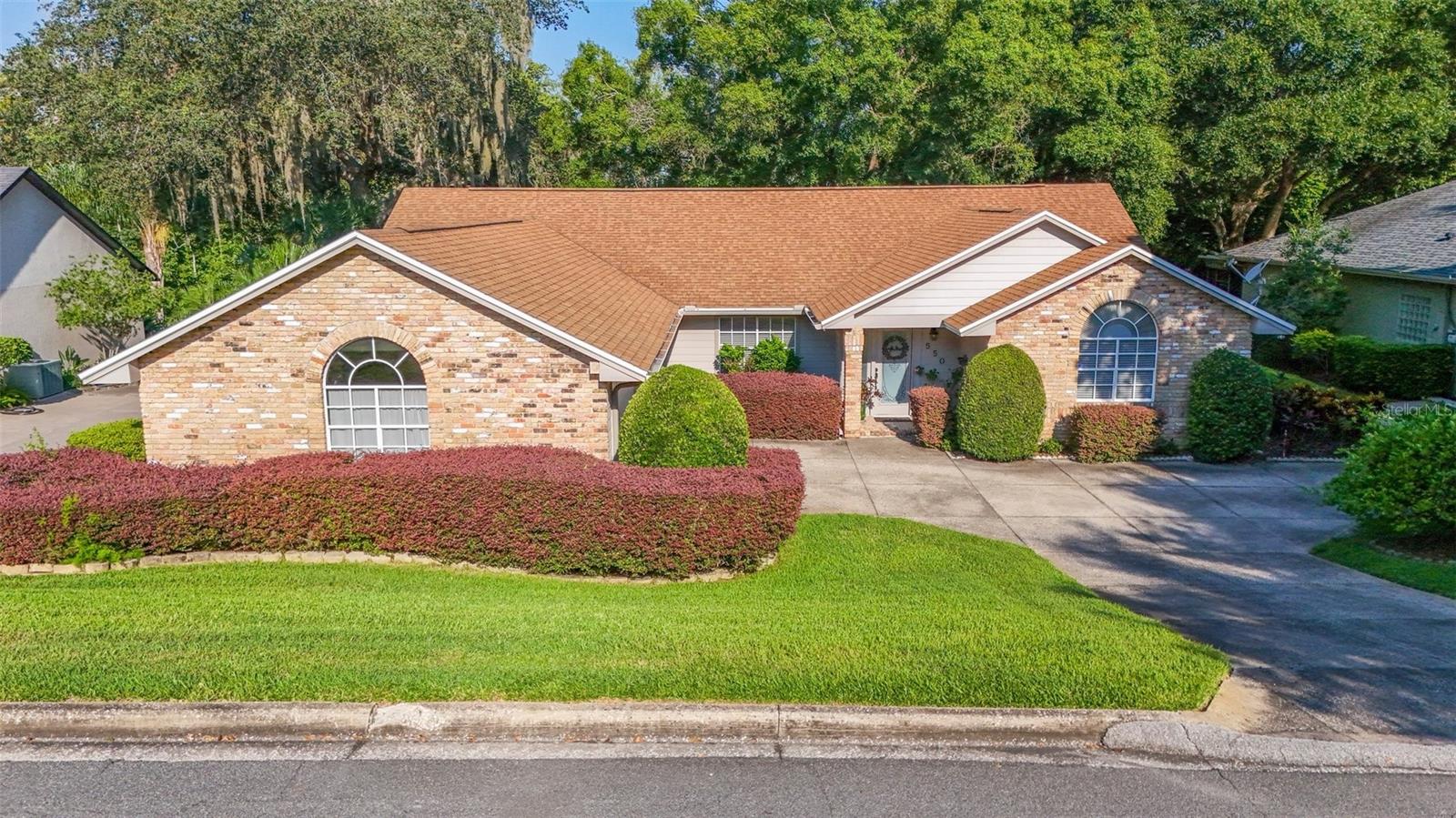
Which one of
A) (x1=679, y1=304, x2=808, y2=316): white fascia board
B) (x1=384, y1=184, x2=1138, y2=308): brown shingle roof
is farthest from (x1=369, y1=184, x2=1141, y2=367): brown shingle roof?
(x1=679, y1=304, x2=808, y2=316): white fascia board

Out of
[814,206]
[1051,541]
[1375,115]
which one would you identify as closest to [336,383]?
[1051,541]

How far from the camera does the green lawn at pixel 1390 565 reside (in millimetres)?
11672

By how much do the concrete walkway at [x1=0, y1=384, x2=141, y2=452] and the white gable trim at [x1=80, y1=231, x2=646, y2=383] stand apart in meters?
8.39

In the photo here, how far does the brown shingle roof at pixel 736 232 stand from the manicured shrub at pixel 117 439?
572 centimetres

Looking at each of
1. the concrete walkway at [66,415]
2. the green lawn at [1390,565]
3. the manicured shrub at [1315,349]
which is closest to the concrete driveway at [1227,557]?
the green lawn at [1390,565]

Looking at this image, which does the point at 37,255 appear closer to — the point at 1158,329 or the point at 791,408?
the point at 791,408

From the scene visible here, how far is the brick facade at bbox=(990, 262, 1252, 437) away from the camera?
1872 centimetres

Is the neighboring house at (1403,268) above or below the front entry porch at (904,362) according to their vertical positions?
above

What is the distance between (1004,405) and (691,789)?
42.4 ft

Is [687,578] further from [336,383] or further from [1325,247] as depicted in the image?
[1325,247]

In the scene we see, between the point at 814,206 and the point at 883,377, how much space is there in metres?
5.92

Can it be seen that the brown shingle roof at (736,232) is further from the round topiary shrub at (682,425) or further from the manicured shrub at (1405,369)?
the manicured shrub at (1405,369)

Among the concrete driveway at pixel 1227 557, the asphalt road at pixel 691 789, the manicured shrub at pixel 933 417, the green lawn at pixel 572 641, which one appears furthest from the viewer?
the manicured shrub at pixel 933 417

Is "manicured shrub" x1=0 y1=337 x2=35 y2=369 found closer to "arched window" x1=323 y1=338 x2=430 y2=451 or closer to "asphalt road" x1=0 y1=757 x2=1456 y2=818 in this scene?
"arched window" x1=323 y1=338 x2=430 y2=451
